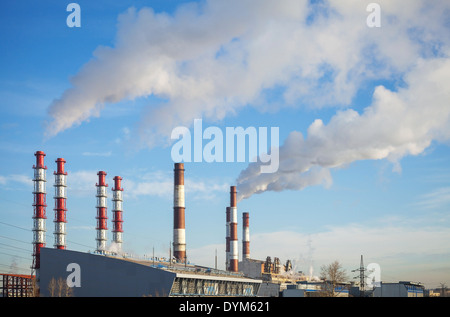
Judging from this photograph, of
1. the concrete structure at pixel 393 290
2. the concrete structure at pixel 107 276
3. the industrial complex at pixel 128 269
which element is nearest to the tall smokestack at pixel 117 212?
the industrial complex at pixel 128 269

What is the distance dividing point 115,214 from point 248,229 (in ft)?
107

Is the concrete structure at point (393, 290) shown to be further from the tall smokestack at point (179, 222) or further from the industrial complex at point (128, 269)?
the tall smokestack at point (179, 222)

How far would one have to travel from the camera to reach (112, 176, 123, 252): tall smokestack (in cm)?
10575

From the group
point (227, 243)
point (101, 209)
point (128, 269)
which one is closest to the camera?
point (128, 269)

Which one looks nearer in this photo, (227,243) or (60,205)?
(60,205)

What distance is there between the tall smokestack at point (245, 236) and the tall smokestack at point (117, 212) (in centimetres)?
3029

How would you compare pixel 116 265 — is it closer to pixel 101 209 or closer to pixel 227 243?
pixel 101 209

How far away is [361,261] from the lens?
333 ft

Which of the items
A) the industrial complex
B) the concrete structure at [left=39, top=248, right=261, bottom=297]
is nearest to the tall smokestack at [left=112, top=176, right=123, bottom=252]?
the industrial complex

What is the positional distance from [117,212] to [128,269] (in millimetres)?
34948

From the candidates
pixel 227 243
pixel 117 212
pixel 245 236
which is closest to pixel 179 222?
pixel 117 212

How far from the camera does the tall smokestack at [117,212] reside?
4163 inches

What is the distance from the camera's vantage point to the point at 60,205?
95000 mm
